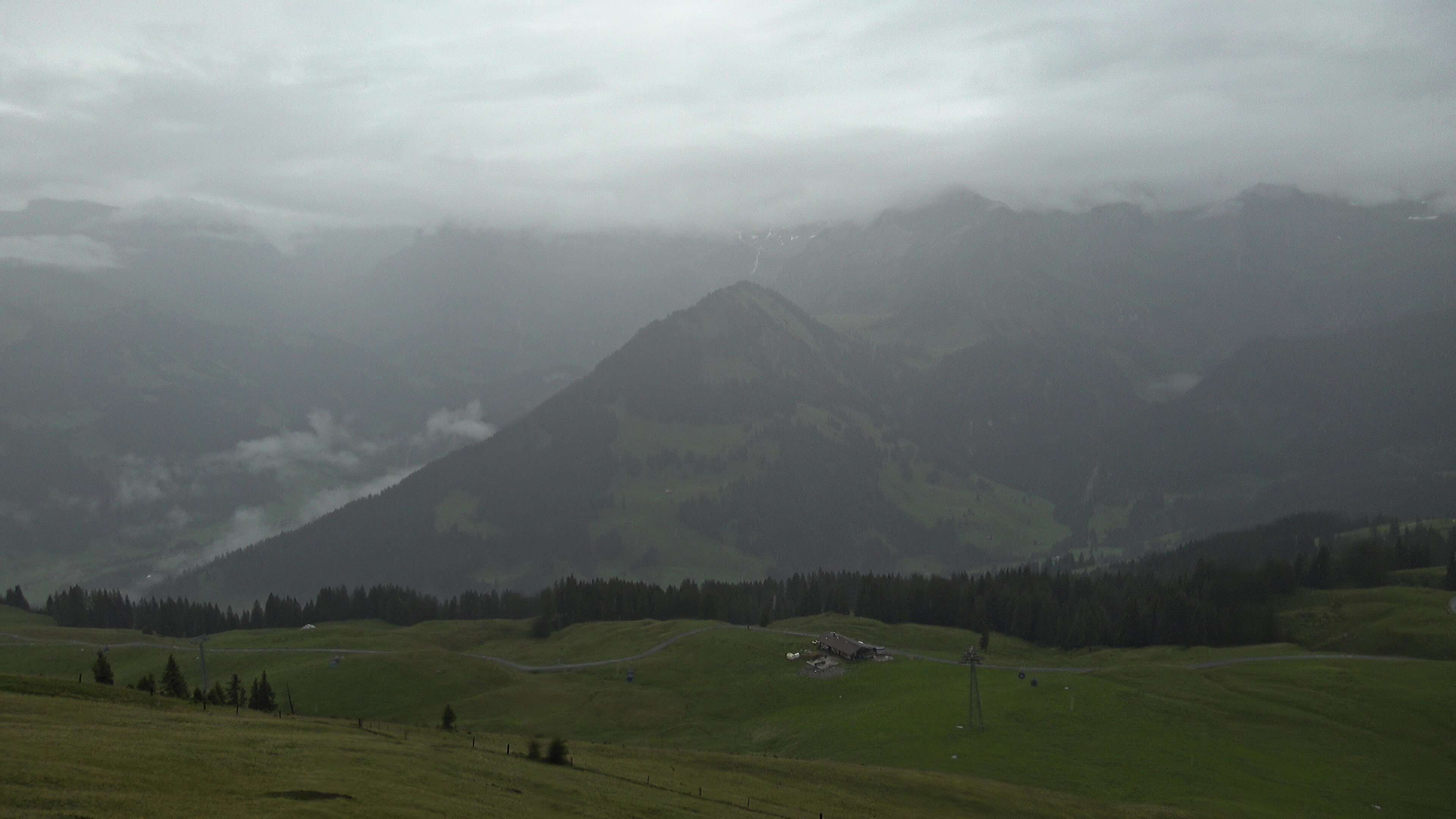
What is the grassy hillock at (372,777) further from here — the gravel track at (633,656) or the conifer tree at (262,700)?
the gravel track at (633,656)

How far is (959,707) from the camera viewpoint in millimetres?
127562

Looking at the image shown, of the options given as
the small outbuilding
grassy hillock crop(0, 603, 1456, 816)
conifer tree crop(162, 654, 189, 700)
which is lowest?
grassy hillock crop(0, 603, 1456, 816)

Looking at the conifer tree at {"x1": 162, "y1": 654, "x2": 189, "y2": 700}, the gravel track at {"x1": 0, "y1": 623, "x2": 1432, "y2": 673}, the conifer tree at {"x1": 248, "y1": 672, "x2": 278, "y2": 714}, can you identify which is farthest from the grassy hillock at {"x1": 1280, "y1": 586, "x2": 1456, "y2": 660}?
the conifer tree at {"x1": 162, "y1": 654, "x2": 189, "y2": 700}

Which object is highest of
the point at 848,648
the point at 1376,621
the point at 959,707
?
the point at 1376,621

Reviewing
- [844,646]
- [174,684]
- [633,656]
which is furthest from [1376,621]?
[174,684]

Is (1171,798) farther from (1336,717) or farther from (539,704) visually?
(539,704)

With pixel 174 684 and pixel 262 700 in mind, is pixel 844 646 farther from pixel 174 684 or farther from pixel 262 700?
pixel 174 684

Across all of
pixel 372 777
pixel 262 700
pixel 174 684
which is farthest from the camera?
pixel 262 700

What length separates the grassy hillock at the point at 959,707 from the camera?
104688mm

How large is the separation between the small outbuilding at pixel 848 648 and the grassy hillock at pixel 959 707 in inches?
188

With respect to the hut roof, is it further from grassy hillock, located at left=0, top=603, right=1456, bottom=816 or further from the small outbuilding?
grassy hillock, located at left=0, top=603, right=1456, bottom=816

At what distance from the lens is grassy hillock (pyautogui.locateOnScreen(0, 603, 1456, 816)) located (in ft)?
343

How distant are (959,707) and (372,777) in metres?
86.6

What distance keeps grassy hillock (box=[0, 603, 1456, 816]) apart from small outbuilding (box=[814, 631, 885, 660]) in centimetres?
478
